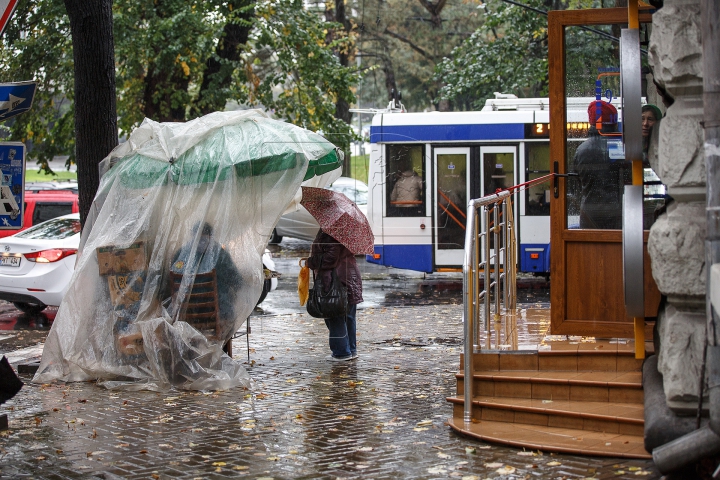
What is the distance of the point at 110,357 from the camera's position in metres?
8.74

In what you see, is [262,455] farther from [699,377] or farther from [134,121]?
[134,121]

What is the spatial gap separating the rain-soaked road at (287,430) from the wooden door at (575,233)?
1368 millimetres

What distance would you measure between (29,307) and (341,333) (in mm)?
6467

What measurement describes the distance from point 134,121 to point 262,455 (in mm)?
13924

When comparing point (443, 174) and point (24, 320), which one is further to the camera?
point (443, 174)

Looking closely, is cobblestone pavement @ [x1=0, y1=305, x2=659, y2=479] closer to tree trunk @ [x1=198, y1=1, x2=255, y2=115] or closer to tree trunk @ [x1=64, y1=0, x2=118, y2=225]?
tree trunk @ [x1=64, y1=0, x2=118, y2=225]

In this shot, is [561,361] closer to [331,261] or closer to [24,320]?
[331,261]

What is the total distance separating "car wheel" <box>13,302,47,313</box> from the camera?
13828mm

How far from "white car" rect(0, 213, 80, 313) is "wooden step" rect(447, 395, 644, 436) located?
304 inches

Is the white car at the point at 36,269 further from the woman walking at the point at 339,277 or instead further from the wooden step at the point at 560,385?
the wooden step at the point at 560,385

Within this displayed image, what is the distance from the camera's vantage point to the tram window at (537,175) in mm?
15672

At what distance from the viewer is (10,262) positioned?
12.8 m

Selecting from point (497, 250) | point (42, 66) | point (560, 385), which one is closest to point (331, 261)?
point (497, 250)

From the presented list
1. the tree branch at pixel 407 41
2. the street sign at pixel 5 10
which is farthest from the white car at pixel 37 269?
the tree branch at pixel 407 41
